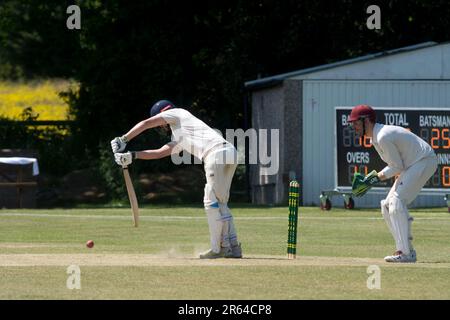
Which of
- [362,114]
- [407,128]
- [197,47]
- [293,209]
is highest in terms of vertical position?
[197,47]

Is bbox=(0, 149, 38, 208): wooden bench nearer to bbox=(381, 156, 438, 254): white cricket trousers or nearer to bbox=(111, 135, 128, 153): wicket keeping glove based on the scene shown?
bbox=(111, 135, 128, 153): wicket keeping glove

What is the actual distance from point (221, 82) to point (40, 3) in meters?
6.41

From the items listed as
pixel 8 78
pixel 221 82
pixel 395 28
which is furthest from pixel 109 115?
pixel 8 78

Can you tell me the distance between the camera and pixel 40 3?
38.7 m

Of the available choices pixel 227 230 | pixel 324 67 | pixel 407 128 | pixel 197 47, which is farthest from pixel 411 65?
pixel 227 230

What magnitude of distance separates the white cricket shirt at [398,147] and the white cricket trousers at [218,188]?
6.03ft

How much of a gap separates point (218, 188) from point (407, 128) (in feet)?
48.9

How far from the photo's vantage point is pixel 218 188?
15.1 m

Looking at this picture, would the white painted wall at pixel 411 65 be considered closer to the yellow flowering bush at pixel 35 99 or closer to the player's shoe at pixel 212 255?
the player's shoe at pixel 212 255

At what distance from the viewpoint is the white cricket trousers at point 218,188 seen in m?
15.0

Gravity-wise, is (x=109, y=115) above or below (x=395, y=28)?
below

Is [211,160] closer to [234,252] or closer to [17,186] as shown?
[234,252]
